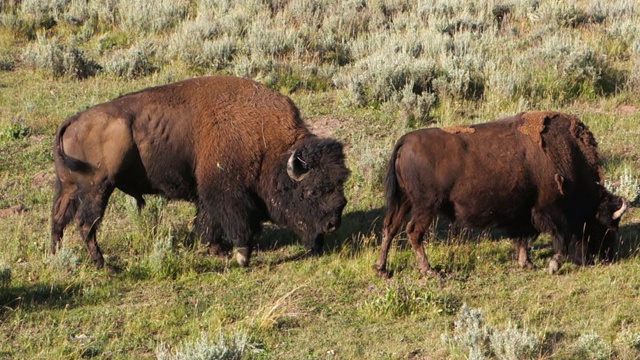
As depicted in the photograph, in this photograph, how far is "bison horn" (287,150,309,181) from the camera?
841cm

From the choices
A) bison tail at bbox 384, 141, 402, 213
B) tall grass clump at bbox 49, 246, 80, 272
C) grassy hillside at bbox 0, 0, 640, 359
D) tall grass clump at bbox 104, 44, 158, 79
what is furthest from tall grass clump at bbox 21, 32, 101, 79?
bison tail at bbox 384, 141, 402, 213

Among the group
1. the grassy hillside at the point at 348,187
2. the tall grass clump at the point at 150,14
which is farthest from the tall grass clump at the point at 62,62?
the tall grass clump at the point at 150,14

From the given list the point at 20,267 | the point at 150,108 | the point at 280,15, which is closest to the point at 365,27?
the point at 280,15

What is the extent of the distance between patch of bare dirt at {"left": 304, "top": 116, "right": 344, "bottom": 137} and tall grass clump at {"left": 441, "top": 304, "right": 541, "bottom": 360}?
18.5 feet

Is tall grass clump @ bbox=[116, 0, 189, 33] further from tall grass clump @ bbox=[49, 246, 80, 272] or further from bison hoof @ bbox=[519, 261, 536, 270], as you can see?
bison hoof @ bbox=[519, 261, 536, 270]

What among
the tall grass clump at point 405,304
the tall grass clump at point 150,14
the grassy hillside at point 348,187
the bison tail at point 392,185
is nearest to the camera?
the grassy hillside at point 348,187

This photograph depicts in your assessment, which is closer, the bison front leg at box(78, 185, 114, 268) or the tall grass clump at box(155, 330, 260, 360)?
the tall grass clump at box(155, 330, 260, 360)

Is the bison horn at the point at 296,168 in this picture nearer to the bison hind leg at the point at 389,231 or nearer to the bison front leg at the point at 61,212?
the bison hind leg at the point at 389,231

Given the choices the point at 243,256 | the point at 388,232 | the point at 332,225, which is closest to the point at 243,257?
the point at 243,256

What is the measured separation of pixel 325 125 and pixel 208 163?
152 inches

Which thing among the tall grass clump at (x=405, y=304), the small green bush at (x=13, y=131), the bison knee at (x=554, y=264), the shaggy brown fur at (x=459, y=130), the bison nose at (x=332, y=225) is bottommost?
the small green bush at (x=13, y=131)

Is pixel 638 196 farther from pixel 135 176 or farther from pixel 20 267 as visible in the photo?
pixel 20 267

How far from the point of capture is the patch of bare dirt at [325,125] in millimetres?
12062

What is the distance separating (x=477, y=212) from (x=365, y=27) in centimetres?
935
